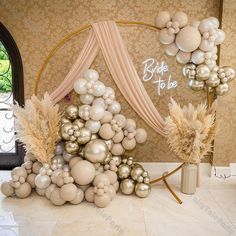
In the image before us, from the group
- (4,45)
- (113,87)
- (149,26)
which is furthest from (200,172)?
(4,45)

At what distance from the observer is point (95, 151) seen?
8.72ft

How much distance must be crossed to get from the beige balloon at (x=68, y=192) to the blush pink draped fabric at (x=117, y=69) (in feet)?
3.70

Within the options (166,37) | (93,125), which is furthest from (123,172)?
(166,37)

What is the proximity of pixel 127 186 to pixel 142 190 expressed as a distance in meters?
0.16

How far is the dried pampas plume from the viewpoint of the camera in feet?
8.97

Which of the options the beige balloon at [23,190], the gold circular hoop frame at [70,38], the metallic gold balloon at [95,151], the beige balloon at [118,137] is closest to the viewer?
the metallic gold balloon at [95,151]

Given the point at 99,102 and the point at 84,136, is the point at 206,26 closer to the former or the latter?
the point at 99,102

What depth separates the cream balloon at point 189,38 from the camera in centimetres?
273

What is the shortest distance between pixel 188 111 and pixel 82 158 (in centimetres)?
118

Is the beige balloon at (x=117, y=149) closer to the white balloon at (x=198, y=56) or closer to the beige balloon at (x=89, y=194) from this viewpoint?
the beige balloon at (x=89, y=194)

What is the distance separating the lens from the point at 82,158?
279 cm

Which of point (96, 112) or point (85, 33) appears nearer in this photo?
point (96, 112)

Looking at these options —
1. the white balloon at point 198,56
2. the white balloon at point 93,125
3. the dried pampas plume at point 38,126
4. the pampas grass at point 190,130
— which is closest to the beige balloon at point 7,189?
the dried pampas plume at point 38,126

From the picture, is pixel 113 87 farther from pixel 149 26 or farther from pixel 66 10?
pixel 66 10
